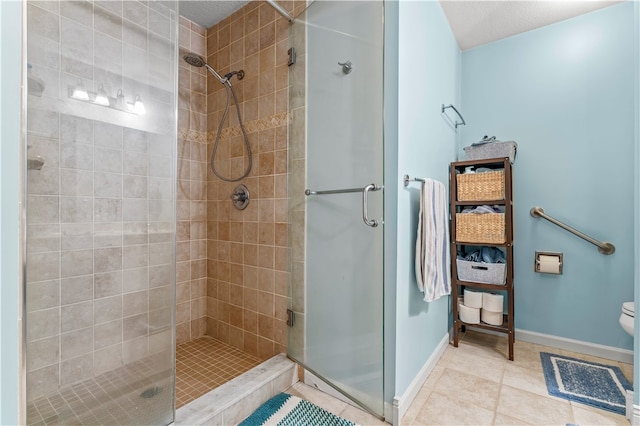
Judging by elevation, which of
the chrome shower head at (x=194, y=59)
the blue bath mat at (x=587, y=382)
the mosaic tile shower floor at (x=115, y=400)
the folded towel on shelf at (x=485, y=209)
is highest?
the chrome shower head at (x=194, y=59)

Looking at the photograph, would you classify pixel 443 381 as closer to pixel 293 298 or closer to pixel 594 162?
pixel 293 298

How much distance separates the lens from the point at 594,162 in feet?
6.84

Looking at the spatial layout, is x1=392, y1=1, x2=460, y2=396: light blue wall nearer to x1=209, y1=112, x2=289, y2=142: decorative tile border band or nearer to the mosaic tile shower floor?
x1=209, y1=112, x2=289, y2=142: decorative tile border band

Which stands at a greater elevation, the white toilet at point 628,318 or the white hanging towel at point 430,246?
the white hanging towel at point 430,246

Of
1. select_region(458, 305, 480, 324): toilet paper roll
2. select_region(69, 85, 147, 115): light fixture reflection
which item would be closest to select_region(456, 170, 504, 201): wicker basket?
select_region(458, 305, 480, 324): toilet paper roll

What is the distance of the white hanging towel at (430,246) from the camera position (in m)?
1.55

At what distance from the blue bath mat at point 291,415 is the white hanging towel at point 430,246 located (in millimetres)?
762

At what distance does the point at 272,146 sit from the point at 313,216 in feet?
1.86

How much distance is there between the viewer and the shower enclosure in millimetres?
875

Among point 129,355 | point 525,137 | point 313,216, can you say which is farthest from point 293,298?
point 525,137

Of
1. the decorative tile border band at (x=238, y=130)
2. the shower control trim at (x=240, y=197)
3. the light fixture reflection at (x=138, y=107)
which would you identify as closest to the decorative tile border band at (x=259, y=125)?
the decorative tile border band at (x=238, y=130)

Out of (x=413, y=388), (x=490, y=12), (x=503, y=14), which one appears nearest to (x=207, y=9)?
(x=490, y=12)

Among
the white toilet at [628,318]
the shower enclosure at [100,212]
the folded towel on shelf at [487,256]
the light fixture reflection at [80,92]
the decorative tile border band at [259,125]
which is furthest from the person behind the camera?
the folded towel on shelf at [487,256]

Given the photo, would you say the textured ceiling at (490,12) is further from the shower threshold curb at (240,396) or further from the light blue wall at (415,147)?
the shower threshold curb at (240,396)
